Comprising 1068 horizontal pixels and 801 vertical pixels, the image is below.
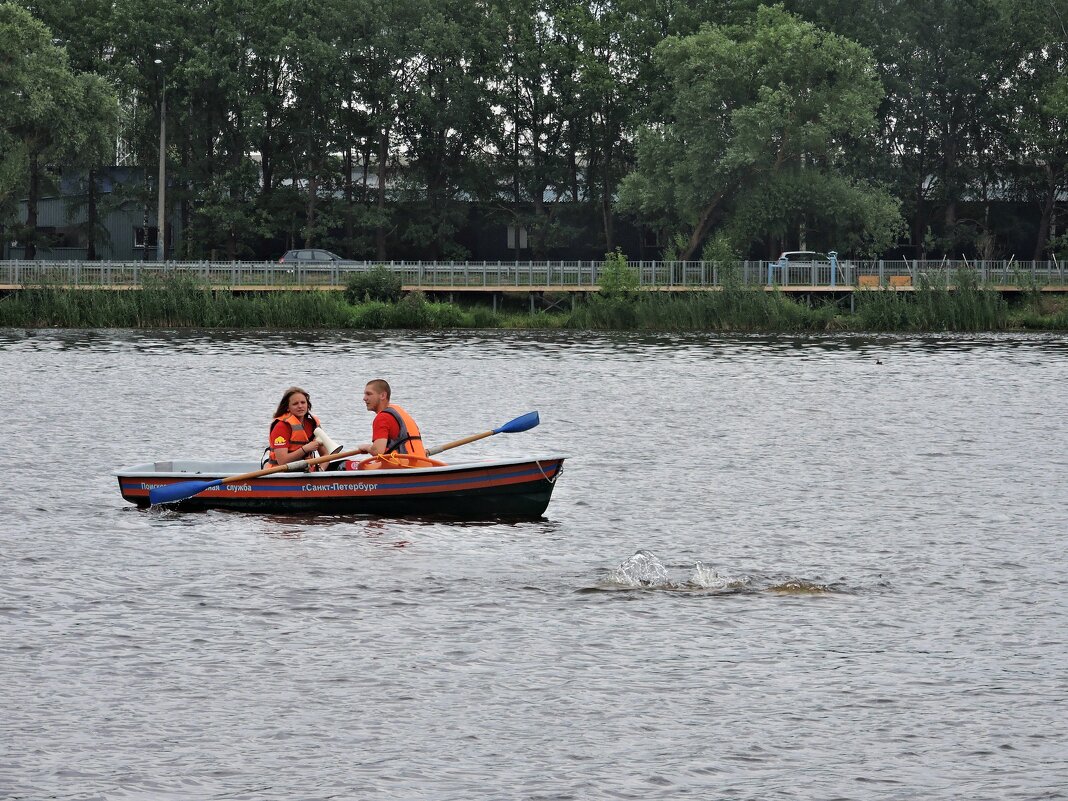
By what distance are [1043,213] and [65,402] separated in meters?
50.8

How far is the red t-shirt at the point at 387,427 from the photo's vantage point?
19.2m

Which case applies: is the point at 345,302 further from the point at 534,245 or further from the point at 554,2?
the point at 554,2

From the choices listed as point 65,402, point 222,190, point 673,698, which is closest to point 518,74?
point 222,190

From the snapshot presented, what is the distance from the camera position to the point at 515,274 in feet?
215

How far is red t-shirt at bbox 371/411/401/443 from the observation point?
1917 cm

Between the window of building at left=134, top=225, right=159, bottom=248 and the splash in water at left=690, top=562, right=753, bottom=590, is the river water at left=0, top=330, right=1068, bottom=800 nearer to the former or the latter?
the splash in water at left=690, top=562, right=753, bottom=590

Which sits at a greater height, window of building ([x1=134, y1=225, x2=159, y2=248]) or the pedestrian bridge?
window of building ([x1=134, y1=225, x2=159, y2=248])

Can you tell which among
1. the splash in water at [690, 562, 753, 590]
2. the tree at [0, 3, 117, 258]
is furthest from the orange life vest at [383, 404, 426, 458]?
the tree at [0, 3, 117, 258]

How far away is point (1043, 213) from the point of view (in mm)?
74750

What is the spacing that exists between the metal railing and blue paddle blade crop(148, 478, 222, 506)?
40.1 metres

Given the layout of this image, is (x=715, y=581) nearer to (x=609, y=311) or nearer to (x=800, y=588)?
(x=800, y=588)

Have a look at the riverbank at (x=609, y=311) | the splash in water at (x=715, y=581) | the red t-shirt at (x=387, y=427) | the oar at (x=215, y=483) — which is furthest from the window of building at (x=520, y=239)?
the splash in water at (x=715, y=581)

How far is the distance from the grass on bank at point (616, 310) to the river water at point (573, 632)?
28110 millimetres

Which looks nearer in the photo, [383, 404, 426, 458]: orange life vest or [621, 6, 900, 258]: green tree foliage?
[383, 404, 426, 458]: orange life vest
